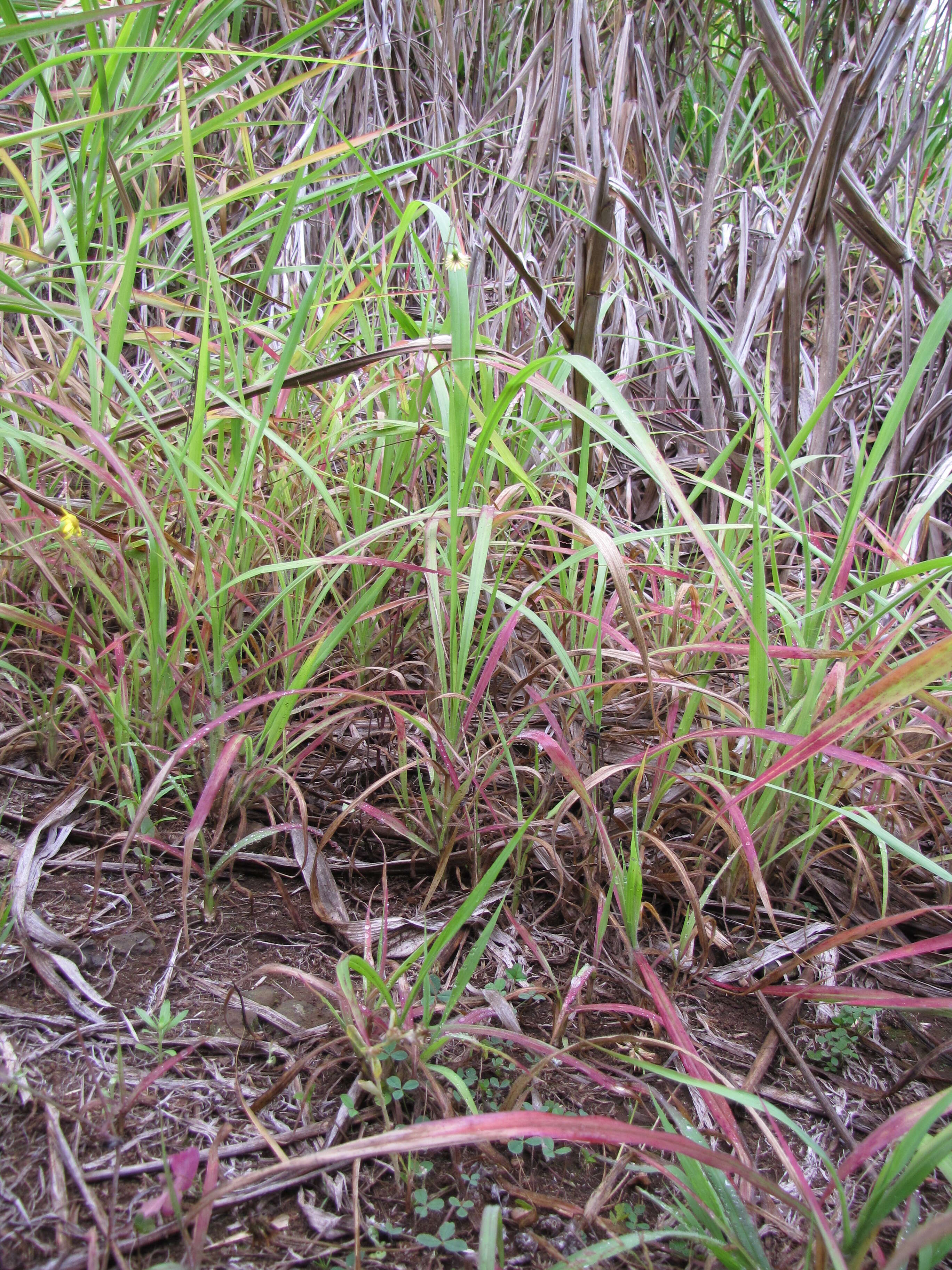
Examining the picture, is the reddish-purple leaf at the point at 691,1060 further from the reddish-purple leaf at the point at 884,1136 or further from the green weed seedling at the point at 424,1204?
the green weed seedling at the point at 424,1204

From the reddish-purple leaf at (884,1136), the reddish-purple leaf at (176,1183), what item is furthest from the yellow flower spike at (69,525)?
the reddish-purple leaf at (884,1136)

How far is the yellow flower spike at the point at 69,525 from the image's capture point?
30.0 inches

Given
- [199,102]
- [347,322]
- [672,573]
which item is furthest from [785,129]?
[672,573]

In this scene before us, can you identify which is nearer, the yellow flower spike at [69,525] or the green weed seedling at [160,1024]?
the green weed seedling at [160,1024]

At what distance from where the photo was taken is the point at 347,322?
161 centimetres

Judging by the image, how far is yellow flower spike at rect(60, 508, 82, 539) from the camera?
0.76 m

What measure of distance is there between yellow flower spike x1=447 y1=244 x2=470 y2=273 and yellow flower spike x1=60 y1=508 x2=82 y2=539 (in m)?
0.45

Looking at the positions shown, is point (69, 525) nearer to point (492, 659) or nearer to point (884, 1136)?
point (492, 659)

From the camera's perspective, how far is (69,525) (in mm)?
761

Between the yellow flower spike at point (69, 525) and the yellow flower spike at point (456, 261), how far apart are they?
45 cm

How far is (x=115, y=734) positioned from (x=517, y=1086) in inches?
20.2

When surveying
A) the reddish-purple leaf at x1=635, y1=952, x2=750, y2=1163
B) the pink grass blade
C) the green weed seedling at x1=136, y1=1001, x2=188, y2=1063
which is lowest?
the reddish-purple leaf at x1=635, y1=952, x2=750, y2=1163

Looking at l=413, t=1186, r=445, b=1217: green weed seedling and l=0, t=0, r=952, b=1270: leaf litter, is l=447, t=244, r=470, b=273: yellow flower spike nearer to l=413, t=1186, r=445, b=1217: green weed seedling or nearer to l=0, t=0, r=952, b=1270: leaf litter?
l=0, t=0, r=952, b=1270: leaf litter

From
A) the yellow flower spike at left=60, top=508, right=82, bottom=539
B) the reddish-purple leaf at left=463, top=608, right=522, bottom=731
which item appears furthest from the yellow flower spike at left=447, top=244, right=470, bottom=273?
the yellow flower spike at left=60, top=508, right=82, bottom=539
